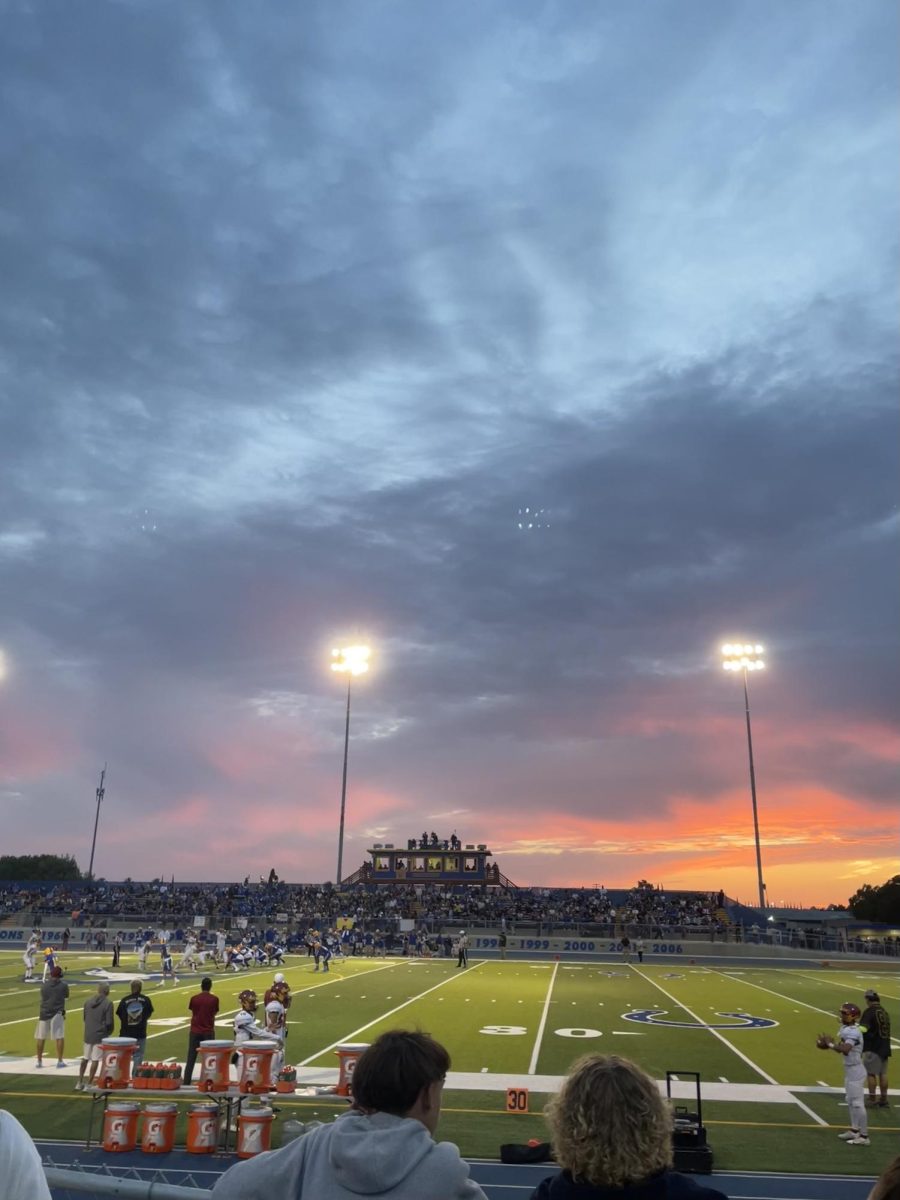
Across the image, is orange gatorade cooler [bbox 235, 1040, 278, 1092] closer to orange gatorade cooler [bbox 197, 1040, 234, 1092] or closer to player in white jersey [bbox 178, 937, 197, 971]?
orange gatorade cooler [bbox 197, 1040, 234, 1092]

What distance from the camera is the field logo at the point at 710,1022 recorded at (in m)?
21.9

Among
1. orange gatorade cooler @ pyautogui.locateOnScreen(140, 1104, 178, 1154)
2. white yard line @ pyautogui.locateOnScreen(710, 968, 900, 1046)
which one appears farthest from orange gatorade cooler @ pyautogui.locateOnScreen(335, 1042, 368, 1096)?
white yard line @ pyautogui.locateOnScreen(710, 968, 900, 1046)

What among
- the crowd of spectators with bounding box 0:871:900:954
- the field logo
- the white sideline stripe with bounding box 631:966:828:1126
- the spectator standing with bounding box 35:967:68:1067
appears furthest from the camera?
the crowd of spectators with bounding box 0:871:900:954

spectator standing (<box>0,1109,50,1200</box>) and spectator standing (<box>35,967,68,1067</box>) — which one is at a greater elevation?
spectator standing (<box>0,1109,50,1200</box>)

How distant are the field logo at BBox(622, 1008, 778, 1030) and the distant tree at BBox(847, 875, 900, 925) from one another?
8183 cm

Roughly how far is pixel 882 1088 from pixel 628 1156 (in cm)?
1403

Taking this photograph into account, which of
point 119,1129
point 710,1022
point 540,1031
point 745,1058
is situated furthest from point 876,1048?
point 119,1129

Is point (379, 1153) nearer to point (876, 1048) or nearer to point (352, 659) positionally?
point (876, 1048)

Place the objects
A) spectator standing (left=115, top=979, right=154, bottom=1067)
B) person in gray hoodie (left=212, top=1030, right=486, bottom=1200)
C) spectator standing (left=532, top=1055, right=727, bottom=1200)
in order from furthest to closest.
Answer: spectator standing (left=115, top=979, right=154, bottom=1067), spectator standing (left=532, top=1055, right=727, bottom=1200), person in gray hoodie (left=212, top=1030, right=486, bottom=1200)

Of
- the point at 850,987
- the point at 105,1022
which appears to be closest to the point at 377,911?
the point at 850,987

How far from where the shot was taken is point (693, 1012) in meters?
24.7

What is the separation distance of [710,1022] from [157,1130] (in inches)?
639

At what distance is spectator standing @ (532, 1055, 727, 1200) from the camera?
2672mm

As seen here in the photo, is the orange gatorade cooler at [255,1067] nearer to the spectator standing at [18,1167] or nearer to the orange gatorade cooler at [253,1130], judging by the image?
the orange gatorade cooler at [253,1130]
